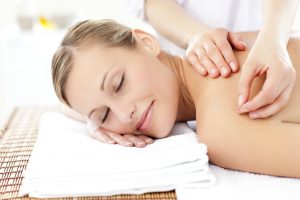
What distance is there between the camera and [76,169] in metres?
1.27

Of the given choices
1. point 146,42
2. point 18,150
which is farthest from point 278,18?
point 18,150

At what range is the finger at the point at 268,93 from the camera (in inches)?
48.5

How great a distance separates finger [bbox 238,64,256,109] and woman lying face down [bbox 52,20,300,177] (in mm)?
61

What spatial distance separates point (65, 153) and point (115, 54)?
0.37m

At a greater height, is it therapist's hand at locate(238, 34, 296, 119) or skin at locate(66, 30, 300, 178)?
therapist's hand at locate(238, 34, 296, 119)

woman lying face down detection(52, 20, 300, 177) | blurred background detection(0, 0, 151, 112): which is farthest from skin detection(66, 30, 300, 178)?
blurred background detection(0, 0, 151, 112)

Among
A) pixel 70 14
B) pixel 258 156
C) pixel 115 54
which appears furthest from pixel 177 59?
pixel 70 14

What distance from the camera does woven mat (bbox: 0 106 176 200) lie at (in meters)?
1.26

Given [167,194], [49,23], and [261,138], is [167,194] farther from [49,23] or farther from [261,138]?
[49,23]

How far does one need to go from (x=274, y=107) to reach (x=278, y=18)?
0.30m

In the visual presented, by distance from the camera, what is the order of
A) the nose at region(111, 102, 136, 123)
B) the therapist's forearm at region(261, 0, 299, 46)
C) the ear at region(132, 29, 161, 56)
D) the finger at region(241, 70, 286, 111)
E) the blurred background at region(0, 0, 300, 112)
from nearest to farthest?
1. the finger at region(241, 70, 286, 111)
2. the therapist's forearm at region(261, 0, 299, 46)
3. the nose at region(111, 102, 136, 123)
4. the ear at region(132, 29, 161, 56)
5. the blurred background at region(0, 0, 300, 112)

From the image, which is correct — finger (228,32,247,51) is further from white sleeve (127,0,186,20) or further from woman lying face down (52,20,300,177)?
white sleeve (127,0,186,20)

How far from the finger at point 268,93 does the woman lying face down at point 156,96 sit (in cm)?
7

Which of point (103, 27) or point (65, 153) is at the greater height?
point (103, 27)
